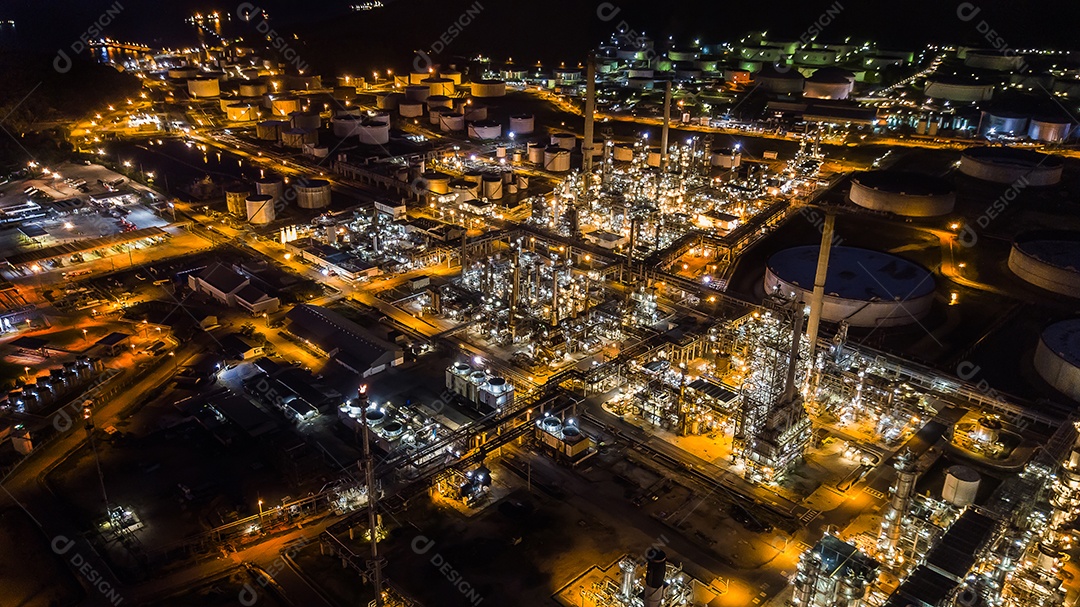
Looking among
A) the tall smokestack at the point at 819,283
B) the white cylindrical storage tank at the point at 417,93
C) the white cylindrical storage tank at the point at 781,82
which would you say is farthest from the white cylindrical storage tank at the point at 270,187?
the white cylindrical storage tank at the point at 781,82

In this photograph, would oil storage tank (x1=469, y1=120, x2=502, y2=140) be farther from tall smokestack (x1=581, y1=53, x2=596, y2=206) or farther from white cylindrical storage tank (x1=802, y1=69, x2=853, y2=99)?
white cylindrical storage tank (x1=802, y1=69, x2=853, y2=99)

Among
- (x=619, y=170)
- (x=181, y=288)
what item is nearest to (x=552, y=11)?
(x=619, y=170)

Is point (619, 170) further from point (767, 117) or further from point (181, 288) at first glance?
point (181, 288)

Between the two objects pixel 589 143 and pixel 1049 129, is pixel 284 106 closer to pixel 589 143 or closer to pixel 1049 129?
pixel 589 143

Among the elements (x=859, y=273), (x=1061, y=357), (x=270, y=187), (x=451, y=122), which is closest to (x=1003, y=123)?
(x=859, y=273)

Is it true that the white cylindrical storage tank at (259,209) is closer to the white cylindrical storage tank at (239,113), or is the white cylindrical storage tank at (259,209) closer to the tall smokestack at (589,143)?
the tall smokestack at (589,143)
